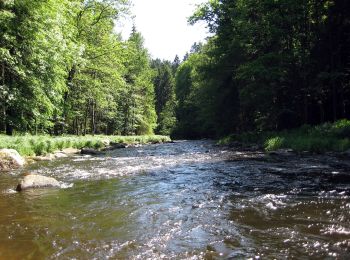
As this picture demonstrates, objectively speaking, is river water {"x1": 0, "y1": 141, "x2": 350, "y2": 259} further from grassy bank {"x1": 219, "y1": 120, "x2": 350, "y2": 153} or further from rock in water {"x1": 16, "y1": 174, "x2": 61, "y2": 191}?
grassy bank {"x1": 219, "y1": 120, "x2": 350, "y2": 153}

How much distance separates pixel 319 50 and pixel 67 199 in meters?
24.6

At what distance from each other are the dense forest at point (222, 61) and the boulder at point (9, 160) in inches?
254

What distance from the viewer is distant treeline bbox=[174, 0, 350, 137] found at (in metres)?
27.0

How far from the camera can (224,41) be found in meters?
38.2

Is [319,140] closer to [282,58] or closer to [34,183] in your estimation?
[282,58]

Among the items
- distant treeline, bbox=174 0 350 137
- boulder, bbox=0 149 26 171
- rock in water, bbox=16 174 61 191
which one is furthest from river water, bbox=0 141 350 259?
distant treeline, bbox=174 0 350 137

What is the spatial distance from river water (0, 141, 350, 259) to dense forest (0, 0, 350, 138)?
1238 centimetres

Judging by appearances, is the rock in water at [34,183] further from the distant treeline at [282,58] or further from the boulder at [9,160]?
the distant treeline at [282,58]

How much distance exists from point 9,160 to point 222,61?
1056 inches

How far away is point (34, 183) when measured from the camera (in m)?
10.9

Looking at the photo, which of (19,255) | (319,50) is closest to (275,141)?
(319,50)

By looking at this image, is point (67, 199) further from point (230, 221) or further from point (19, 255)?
point (230, 221)

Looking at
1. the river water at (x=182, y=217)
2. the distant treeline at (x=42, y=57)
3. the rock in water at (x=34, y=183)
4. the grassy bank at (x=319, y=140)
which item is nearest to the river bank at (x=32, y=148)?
the distant treeline at (x=42, y=57)

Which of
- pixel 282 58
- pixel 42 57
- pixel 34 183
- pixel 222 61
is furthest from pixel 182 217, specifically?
pixel 222 61
